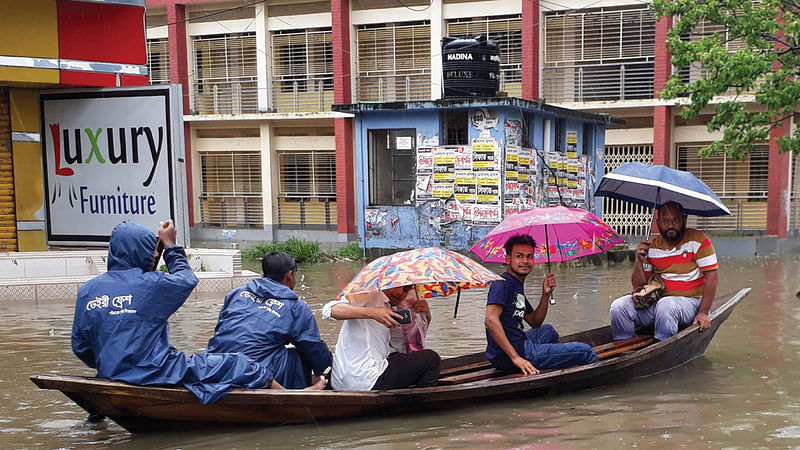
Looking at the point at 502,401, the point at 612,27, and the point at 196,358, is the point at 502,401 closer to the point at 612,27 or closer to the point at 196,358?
the point at 196,358

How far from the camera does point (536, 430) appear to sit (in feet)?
20.2

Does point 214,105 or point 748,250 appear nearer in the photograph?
point 748,250

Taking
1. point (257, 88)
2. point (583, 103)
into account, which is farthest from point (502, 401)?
point (257, 88)

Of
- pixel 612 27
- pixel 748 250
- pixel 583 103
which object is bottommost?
pixel 748 250

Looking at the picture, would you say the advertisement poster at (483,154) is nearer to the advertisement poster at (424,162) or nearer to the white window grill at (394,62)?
the advertisement poster at (424,162)

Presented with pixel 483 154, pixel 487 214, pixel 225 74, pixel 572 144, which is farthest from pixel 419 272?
pixel 225 74

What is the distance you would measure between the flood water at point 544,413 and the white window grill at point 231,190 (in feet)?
53.3

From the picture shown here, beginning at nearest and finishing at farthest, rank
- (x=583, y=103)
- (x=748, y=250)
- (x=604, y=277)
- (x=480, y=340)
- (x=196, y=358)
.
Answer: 1. (x=196, y=358)
2. (x=480, y=340)
3. (x=604, y=277)
4. (x=748, y=250)
5. (x=583, y=103)

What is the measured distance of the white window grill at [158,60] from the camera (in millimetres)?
27516

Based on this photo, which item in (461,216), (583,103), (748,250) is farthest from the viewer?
(583,103)

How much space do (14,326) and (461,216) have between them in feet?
29.8

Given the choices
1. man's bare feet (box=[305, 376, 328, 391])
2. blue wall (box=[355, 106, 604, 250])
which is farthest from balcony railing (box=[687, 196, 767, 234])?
man's bare feet (box=[305, 376, 328, 391])

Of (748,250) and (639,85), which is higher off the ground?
(639,85)

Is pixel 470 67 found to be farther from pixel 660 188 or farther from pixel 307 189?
pixel 307 189
